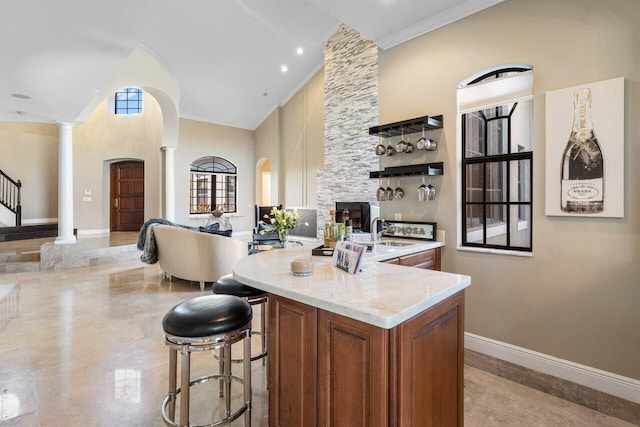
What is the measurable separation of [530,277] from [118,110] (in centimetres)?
1120

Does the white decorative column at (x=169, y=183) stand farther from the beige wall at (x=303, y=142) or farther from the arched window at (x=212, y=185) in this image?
the beige wall at (x=303, y=142)

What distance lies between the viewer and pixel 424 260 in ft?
9.61

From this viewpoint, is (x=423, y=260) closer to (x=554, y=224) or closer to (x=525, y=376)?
(x=554, y=224)

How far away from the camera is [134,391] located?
234 centimetres

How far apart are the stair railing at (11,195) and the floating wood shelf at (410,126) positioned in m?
9.49

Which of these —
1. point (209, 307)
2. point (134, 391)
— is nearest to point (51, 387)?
point (134, 391)

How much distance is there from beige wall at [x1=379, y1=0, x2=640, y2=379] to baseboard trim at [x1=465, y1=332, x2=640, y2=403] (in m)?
0.05

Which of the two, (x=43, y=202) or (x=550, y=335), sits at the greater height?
(x=43, y=202)

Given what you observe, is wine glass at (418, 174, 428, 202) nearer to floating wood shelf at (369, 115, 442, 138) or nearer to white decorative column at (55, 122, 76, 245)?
floating wood shelf at (369, 115, 442, 138)

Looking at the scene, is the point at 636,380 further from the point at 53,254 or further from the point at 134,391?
the point at 53,254

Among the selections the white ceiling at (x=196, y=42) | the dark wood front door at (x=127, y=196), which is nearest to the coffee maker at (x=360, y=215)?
the white ceiling at (x=196, y=42)

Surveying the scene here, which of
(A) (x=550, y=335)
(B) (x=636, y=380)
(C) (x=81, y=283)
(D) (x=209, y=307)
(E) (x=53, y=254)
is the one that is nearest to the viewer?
(D) (x=209, y=307)

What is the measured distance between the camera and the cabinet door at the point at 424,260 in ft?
8.94

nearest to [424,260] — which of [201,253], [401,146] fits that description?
[401,146]
